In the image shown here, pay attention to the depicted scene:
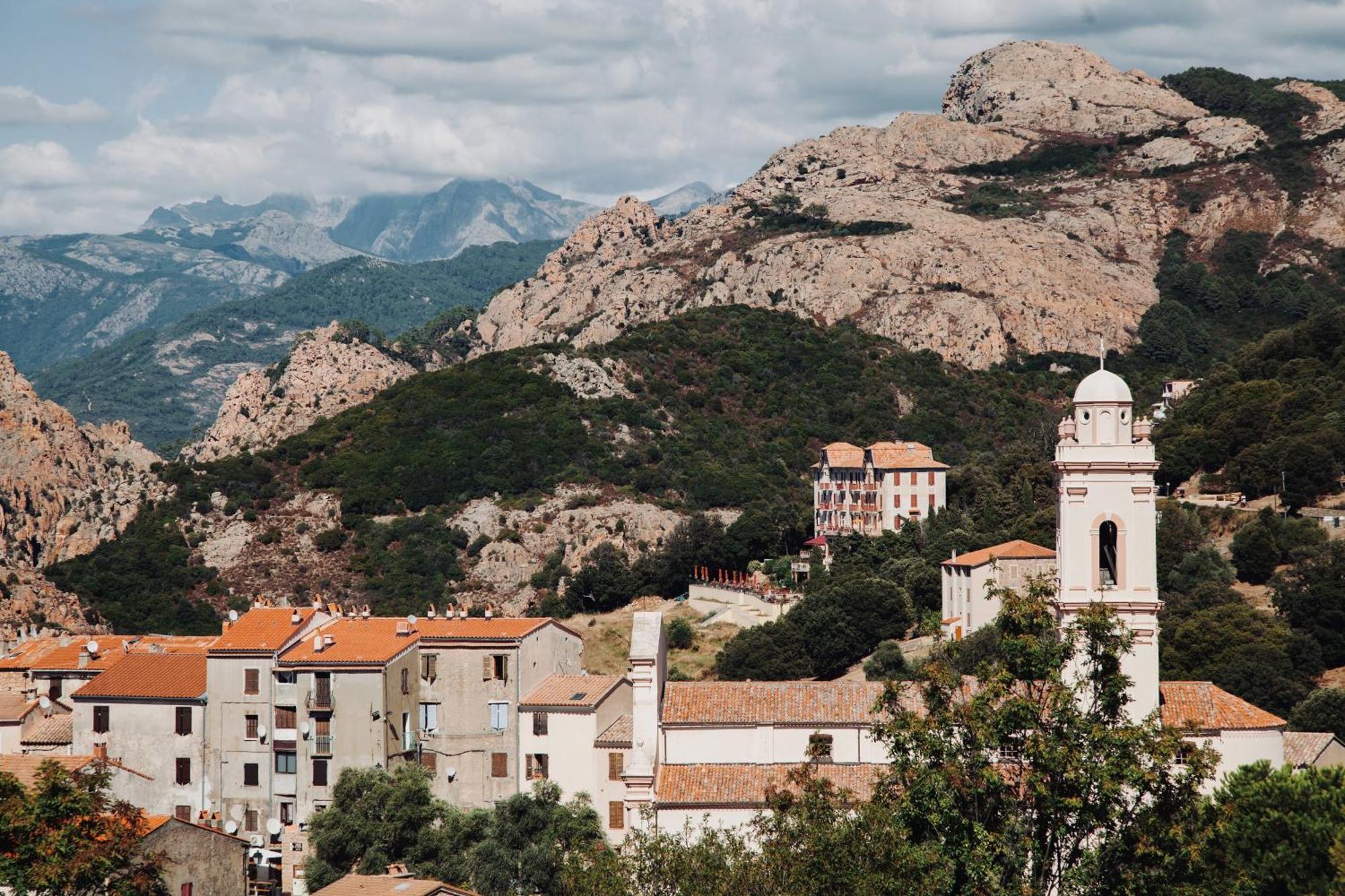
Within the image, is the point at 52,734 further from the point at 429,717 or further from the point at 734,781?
the point at 734,781

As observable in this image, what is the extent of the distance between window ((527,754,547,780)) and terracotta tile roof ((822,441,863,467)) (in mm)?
71126

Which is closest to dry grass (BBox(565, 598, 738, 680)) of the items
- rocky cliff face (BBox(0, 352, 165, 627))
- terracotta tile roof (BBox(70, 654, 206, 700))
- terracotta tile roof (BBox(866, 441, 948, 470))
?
terracotta tile roof (BBox(866, 441, 948, 470))

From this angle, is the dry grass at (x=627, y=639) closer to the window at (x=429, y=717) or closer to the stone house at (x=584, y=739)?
the window at (x=429, y=717)

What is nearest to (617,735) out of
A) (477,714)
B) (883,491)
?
(477,714)

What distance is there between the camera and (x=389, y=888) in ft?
Result: 154

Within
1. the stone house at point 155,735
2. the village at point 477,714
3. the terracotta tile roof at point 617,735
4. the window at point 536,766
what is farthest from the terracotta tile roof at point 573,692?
the stone house at point 155,735

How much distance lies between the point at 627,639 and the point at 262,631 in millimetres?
41820

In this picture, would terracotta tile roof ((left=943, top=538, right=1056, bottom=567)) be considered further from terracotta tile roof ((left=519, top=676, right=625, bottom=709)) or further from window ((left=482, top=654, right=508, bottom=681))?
window ((left=482, top=654, right=508, bottom=681))

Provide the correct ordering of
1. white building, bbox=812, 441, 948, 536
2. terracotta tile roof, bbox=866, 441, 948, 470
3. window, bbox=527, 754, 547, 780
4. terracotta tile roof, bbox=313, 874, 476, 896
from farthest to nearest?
1. terracotta tile roof, bbox=866, 441, 948, 470
2. white building, bbox=812, 441, 948, 536
3. window, bbox=527, 754, 547, 780
4. terracotta tile roof, bbox=313, 874, 476, 896

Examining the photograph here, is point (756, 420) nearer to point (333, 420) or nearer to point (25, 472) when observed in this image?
point (333, 420)

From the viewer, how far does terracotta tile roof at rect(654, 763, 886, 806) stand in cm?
5250

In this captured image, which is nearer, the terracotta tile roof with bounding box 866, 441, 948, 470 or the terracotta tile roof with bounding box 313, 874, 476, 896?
the terracotta tile roof with bounding box 313, 874, 476, 896

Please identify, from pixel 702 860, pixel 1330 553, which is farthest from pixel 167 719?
pixel 1330 553

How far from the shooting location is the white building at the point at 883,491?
132875 millimetres
